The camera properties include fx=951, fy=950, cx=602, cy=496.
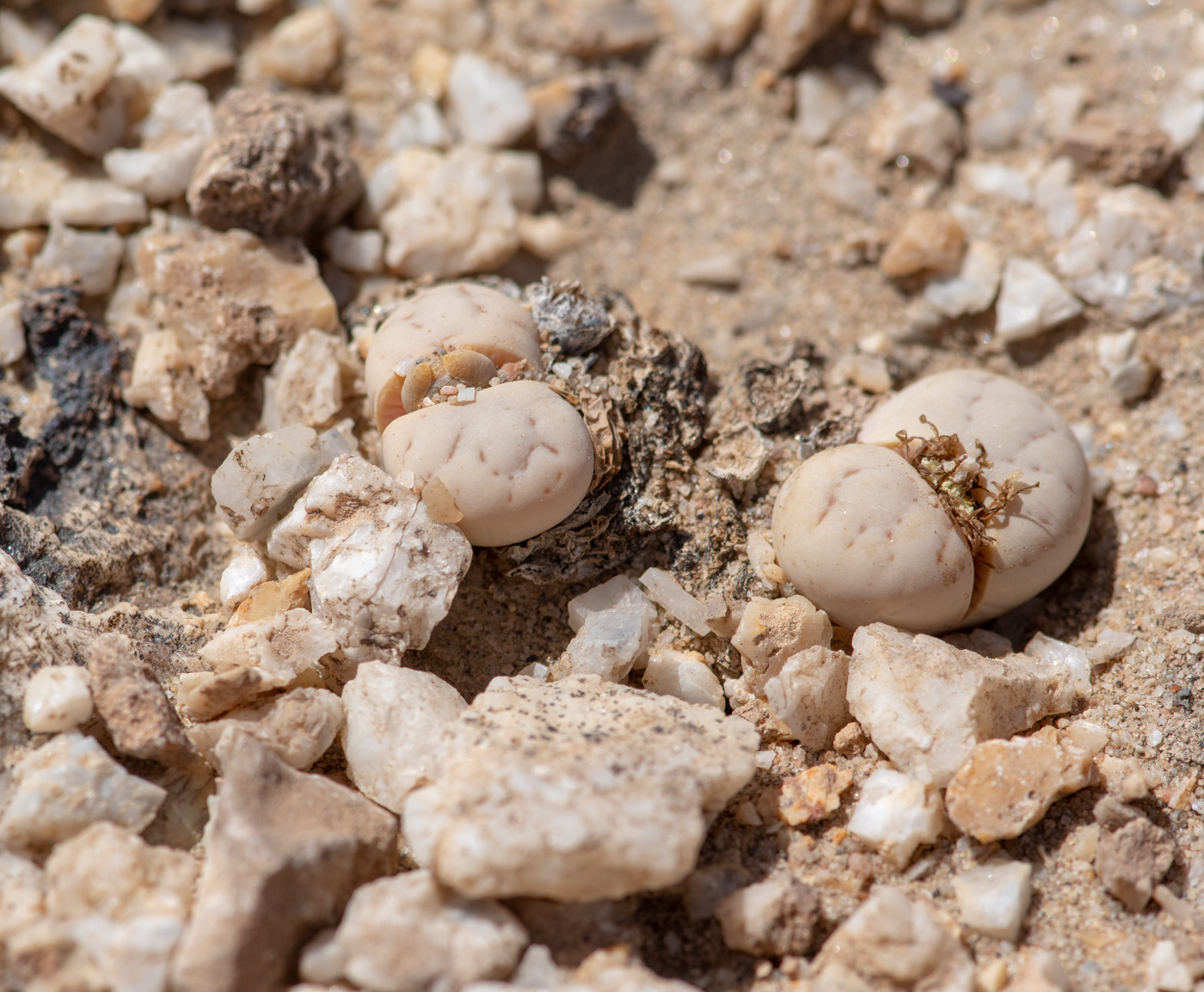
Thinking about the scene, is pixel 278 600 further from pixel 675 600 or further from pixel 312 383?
pixel 675 600

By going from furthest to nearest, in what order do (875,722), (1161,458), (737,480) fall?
1. (1161,458)
2. (737,480)
3. (875,722)

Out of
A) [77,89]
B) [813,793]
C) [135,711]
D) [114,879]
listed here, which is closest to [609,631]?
[813,793]

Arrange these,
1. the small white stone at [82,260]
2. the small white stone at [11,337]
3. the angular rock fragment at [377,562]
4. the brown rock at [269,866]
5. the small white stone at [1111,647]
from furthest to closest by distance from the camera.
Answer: the small white stone at [82,260]
the small white stone at [11,337]
the small white stone at [1111,647]
the angular rock fragment at [377,562]
the brown rock at [269,866]

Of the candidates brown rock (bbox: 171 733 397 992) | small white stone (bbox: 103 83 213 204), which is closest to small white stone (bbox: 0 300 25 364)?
small white stone (bbox: 103 83 213 204)

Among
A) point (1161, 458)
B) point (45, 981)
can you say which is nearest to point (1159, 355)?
point (1161, 458)

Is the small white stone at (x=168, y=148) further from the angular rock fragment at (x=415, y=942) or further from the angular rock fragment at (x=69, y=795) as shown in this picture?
the angular rock fragment at (x=415, y=942)

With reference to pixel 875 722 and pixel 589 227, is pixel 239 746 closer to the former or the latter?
pixel 875 722

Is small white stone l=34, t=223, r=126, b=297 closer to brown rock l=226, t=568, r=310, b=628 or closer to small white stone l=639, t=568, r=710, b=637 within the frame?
brown rock l=226, t=568, r=310, b=628

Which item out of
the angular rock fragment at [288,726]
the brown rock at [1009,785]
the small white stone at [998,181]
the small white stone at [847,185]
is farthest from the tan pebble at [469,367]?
the small white stone at [998,181]
